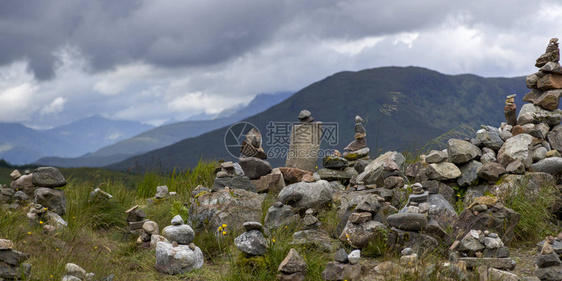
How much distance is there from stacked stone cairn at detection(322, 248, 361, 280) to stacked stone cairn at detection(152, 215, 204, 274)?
2.43 metres

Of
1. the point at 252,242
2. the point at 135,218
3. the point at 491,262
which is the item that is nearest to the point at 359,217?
the point at 252,242

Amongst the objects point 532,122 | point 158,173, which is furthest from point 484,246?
point 158,173

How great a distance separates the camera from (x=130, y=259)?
8438 mm

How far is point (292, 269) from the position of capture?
668 centimetres

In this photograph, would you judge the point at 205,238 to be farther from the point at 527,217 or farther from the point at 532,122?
the point at 532,122

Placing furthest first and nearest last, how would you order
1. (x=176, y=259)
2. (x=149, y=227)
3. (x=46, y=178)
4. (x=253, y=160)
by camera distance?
(x=253, y=160) → (x=46, y=178) → (x=149, y=227) → (x=176, y=259)

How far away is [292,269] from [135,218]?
448 centimetres

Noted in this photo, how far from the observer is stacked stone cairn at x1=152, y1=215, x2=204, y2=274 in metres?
7.77

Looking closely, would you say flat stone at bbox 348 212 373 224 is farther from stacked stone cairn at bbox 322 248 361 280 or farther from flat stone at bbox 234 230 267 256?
flat stone at bbox 234 230 267 256

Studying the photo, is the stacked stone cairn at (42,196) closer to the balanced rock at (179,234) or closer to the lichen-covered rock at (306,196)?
the balanced rock at (179,234)

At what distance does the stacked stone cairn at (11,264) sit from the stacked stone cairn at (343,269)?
13.3ft

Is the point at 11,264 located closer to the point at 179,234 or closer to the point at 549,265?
the point at 179,234

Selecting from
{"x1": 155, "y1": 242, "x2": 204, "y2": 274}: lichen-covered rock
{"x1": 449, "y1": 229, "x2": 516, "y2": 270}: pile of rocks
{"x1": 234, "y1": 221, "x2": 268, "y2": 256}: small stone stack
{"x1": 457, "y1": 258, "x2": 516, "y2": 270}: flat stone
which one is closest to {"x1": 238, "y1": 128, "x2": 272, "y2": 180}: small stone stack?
{"x1": 155, "y1": 242, "x2": 204, "y2": 274}: lichen-covered rock

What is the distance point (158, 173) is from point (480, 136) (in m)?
8.77
